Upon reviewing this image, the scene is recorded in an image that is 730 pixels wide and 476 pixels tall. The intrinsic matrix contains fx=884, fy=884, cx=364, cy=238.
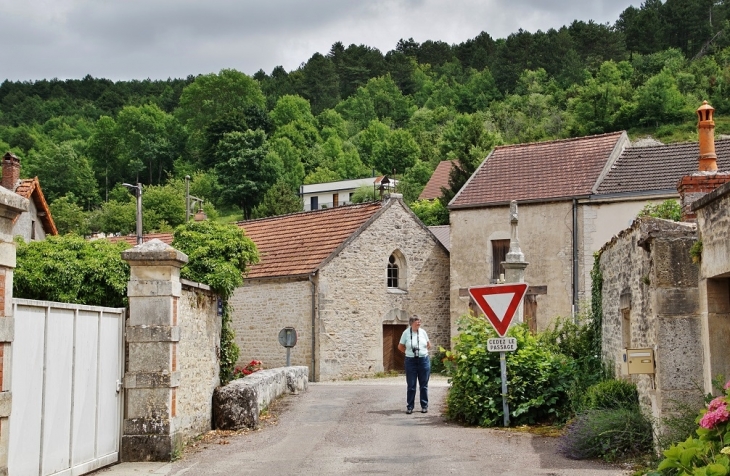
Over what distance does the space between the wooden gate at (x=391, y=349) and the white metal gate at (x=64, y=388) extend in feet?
64.7

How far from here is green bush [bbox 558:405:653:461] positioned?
999 centimetres

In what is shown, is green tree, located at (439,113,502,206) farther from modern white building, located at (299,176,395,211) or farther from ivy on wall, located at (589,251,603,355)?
ivy on wall, located at (589,251,603,355)

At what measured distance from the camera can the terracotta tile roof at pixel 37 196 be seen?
3128 cm

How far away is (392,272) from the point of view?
3058 centimetres

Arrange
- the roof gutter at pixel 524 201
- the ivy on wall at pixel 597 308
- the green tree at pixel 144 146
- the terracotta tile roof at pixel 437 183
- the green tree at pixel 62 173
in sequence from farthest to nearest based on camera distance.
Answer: the green tree at pixel 144 146 < the green tree at pixel 62 173 < the terracotta tile roof at pixel 437 183 < the roof gutter at pixel 524 201 < the ivy on wall at pixel 597 308

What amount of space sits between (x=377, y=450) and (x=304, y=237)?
1981 cm

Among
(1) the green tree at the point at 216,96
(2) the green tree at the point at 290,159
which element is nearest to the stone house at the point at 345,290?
(2) the green tree at the point at 290,159

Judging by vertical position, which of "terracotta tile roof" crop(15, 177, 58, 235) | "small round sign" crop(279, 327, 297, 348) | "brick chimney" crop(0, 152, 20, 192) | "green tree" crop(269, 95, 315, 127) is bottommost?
"small round sign" crop(279, 327, 297, 348)

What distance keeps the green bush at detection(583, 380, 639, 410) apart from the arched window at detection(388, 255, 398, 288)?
18.8 m

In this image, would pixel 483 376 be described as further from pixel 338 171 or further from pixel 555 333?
pixel 338 171

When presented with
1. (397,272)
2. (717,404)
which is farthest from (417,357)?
(397,272)

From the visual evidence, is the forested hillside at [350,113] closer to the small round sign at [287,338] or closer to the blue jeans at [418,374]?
the small round sign at [287,338]

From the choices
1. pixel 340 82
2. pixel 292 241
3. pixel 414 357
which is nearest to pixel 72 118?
pixel 340 82

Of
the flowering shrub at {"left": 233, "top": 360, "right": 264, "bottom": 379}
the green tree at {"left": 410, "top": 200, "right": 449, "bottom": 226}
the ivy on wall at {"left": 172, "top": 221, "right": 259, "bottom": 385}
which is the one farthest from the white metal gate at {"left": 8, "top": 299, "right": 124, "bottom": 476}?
the green tree at {"left": 410, "top": 200, "right": 449, "bottom": 226}
